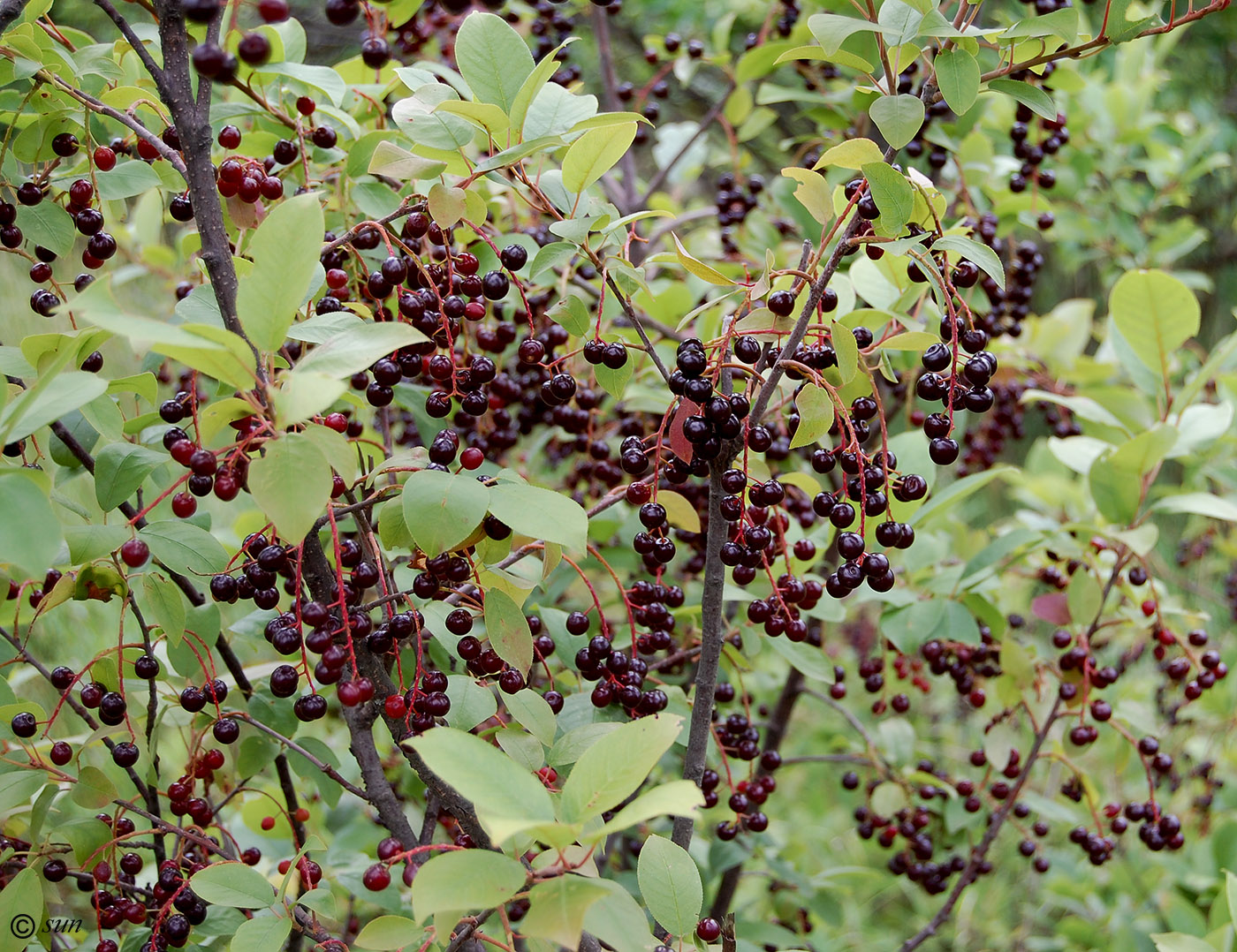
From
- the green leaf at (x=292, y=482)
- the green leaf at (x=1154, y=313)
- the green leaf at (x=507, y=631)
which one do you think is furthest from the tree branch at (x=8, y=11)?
the green leaf at (x=1154, y=313)

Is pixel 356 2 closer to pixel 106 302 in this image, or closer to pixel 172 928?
pixel 106 302

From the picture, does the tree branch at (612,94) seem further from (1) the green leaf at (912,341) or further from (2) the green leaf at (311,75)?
(1) the green leaf at (912,341)

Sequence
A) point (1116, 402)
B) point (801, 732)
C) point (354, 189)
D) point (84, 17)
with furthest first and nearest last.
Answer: point (801, 732)
point (84, 17)
point (1116, 402)
point (354, 189)

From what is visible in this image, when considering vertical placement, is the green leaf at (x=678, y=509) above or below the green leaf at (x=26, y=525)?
below

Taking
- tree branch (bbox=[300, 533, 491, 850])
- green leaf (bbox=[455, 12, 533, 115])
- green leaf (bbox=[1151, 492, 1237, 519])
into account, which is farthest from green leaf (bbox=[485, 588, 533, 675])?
green leaf (bbox=[1151, 492, 1237, 519])

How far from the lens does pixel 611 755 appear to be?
2.11 feet

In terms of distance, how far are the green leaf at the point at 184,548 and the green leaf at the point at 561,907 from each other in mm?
407

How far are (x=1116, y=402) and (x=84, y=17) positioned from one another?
2.15 m

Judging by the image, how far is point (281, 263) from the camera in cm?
63

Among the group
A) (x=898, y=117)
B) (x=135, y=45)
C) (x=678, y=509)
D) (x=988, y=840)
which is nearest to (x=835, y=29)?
(x=898, y=117)

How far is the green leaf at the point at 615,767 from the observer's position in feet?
2.05

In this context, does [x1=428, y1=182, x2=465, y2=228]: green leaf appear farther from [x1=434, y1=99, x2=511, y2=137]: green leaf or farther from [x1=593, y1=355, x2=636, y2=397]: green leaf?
[x1=593, y1=355, x2=636, y2=397]: green leaf

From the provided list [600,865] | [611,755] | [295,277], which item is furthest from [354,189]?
[600,865]

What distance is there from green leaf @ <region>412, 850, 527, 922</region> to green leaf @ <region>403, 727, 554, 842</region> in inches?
1.2
